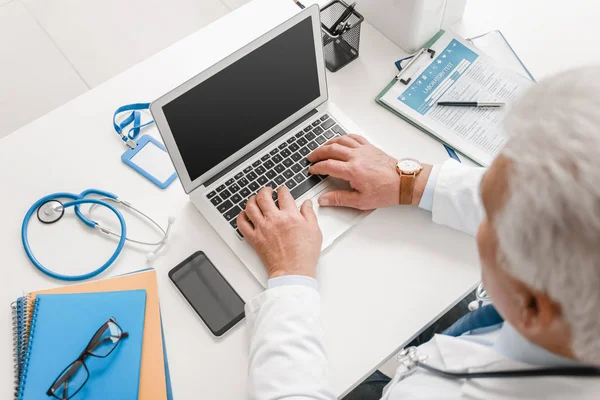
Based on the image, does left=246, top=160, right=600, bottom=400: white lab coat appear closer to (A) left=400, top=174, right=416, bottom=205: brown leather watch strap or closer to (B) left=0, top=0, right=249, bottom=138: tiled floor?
(A) left=400, top=174, right=416, bottom=205: brown leather watch strap

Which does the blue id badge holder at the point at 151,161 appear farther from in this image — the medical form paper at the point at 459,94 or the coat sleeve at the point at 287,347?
the medical form paper at the point at 459,94

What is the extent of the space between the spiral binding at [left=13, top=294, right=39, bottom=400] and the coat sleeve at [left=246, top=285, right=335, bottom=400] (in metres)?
0.41

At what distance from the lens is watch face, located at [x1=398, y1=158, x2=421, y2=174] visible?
1.20 metres

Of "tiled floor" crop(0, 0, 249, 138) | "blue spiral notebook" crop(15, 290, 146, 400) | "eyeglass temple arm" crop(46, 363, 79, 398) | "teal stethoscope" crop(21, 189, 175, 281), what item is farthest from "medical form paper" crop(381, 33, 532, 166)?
"tiled floor" crop(0, 0, 249, 138)

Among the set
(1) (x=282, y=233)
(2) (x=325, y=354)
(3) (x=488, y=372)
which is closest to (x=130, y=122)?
(1) (x=282, y=233)

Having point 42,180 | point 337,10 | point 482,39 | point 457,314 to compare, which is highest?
point 42,180

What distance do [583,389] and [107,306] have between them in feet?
2.71

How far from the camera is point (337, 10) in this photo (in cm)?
140

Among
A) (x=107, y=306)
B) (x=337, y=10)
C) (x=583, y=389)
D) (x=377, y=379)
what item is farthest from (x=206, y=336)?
(x=337, y=10)

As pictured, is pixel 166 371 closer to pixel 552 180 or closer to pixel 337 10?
pixel 552 180

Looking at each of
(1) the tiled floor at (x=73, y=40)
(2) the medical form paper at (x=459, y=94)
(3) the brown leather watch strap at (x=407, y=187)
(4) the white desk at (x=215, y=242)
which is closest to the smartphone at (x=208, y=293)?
(4) the white desk at (x=215, y=242)

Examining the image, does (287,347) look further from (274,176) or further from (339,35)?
(339,35)

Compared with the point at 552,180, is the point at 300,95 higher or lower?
higher

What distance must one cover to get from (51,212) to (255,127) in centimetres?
47
